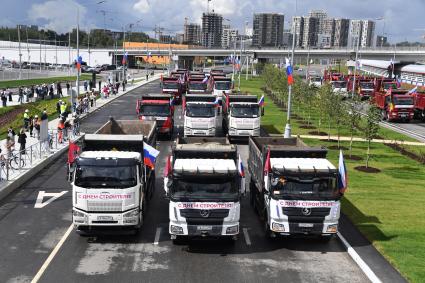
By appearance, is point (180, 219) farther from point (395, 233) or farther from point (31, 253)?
point (395, 233)

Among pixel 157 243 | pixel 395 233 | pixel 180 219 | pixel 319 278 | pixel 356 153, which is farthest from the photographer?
pixel 356 153

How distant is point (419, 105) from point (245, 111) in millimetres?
25455

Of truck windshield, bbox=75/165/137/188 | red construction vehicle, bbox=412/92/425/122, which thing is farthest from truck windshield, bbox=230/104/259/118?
red construction vehicle, bbox=412/92/425/122

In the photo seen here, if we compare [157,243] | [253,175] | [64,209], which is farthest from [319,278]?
[64,209]

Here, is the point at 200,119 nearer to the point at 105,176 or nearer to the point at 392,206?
the point at 392,206

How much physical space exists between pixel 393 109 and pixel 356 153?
1945 cm

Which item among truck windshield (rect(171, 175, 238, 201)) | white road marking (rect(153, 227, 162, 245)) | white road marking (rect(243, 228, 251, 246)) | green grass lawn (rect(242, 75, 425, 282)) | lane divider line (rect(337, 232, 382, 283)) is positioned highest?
truck windshield (rect(171, 175, 238, 201))

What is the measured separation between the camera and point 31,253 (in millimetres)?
15703

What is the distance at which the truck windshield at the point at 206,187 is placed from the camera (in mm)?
15414

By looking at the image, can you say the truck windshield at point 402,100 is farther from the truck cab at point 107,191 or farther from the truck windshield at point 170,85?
the truck cab at point 107,191

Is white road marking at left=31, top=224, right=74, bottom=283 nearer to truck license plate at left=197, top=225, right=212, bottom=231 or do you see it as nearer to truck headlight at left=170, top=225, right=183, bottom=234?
truck headlight at left=170, top=225, right=183, bottom=234

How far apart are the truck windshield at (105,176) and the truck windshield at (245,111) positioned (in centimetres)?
1958

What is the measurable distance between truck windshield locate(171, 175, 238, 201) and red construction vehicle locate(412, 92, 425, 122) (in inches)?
1630

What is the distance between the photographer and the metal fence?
923 inches
